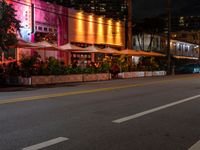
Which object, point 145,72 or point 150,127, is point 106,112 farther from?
point 145,72

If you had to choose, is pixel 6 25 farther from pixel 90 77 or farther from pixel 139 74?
pixel 139 74

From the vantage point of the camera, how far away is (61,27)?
3406 centimetres

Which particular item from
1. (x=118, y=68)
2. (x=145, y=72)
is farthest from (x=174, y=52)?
(x=118, y=68)

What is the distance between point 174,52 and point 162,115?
183 ft

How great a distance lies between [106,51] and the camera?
32.9 m

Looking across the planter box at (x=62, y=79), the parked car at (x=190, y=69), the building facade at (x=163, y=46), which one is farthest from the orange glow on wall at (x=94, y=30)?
the parked car at (x=190, y=69)

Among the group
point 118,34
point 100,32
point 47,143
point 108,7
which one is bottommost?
point 47,143

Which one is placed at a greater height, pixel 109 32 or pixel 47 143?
pixel 109 32

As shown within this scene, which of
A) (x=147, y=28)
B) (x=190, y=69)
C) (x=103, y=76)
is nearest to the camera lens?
(x=103, y=76)

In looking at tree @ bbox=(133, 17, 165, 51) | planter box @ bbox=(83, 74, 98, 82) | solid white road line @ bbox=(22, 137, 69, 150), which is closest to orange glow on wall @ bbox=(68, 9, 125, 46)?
planter box @ bbox=(83, 74, 98, 82)

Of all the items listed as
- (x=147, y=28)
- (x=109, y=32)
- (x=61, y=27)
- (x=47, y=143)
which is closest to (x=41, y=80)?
(x=61, y=27)

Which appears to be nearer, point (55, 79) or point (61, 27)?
point (55, 79)

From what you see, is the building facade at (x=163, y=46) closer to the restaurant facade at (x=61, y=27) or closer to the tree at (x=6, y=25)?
the restaurant facade at (x=61, y=27)

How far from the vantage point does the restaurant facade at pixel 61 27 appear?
29766mm
